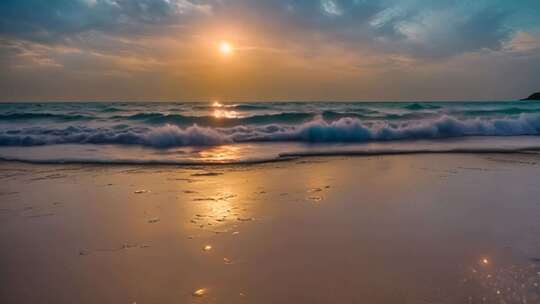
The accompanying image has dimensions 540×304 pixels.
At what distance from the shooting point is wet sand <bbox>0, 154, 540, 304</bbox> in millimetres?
2328

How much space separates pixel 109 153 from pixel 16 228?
571 cm

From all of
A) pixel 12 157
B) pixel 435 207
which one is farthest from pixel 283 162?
pixel 12 157

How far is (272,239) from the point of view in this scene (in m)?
3.20

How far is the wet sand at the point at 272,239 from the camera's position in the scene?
2328 mm

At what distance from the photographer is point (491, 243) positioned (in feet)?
10.0

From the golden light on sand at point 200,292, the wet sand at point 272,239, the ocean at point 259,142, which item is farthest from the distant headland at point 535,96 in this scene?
the golden light on sand at point 200,292

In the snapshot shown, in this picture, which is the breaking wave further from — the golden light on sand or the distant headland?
Answer: the distant headland

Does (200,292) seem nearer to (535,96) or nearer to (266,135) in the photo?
(266,135)

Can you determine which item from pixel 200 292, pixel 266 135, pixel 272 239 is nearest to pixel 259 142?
pixel 266 135

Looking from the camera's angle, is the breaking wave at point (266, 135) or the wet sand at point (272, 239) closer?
the wet sand at point (272, 239)

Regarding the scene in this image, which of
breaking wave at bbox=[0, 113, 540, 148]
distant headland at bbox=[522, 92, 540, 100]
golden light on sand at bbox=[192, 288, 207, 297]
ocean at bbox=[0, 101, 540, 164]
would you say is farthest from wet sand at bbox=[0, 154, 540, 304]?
distant headland at bbox=[522, 92, 540, 100]

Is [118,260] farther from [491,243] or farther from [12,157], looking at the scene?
[12,157]

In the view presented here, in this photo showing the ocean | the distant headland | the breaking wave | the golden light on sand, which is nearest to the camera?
the golden light on sand

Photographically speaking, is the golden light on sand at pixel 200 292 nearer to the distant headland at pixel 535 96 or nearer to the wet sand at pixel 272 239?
the wet sand at pixel 272 239
